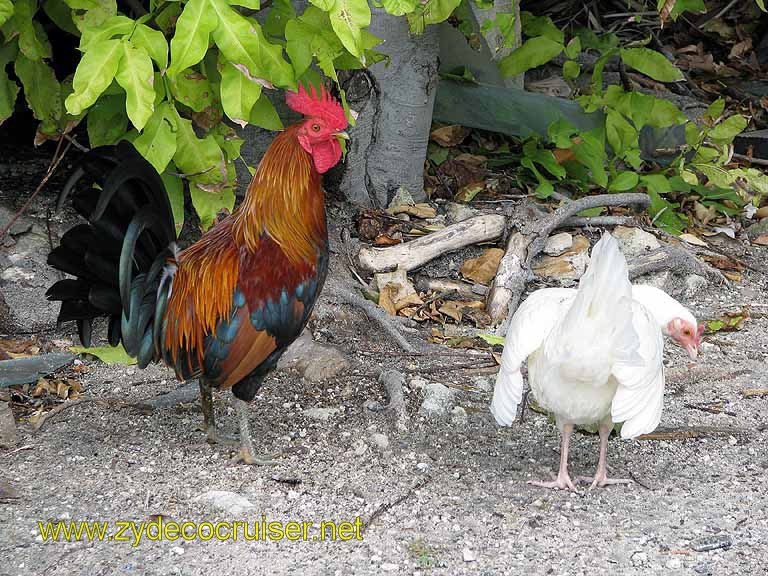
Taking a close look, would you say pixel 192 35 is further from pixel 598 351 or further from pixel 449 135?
pixel 449 135

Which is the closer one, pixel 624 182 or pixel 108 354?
pixel 108 354

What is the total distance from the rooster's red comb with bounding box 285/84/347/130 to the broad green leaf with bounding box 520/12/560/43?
339 centimetres

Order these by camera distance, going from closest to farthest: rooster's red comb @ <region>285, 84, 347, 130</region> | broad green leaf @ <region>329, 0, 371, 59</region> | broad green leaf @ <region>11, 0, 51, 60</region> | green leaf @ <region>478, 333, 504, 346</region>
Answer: broad green leaf @ <region>329, 0, 371, 59</region> → rooster's red comb @ <region>285, 84, 347, 130</region> → broad green leaf @ <region>11, 0, 51, 60</region> → green leaf @ <region>478, 333, 504, 346</region>

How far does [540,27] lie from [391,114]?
2.03 metres

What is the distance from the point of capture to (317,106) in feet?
13.8

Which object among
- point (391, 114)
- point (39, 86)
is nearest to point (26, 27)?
point (39, 86)

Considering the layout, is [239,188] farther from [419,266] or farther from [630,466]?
[630,466]

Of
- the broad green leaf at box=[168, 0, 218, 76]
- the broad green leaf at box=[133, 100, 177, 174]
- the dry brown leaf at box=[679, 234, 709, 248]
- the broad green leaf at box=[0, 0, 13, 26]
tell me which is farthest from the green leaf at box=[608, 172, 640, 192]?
the broad green leaf at box=[0, 0, 13, 26]

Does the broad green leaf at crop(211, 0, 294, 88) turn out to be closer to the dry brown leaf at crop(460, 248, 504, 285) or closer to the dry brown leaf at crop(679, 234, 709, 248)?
the dry brown leaf at crop(460, 248, 504, 285)

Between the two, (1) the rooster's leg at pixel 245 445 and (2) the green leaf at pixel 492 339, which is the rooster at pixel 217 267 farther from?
(2) the green leaf at pixel 492 339

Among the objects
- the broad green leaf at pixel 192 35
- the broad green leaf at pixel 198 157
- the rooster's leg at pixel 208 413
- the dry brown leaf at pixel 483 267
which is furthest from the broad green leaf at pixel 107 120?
the dry brown leaf at pixel 483 267

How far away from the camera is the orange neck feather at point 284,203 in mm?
4238

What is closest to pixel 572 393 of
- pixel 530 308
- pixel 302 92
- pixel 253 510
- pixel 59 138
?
pixel 530 308

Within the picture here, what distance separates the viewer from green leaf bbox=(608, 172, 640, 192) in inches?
275
